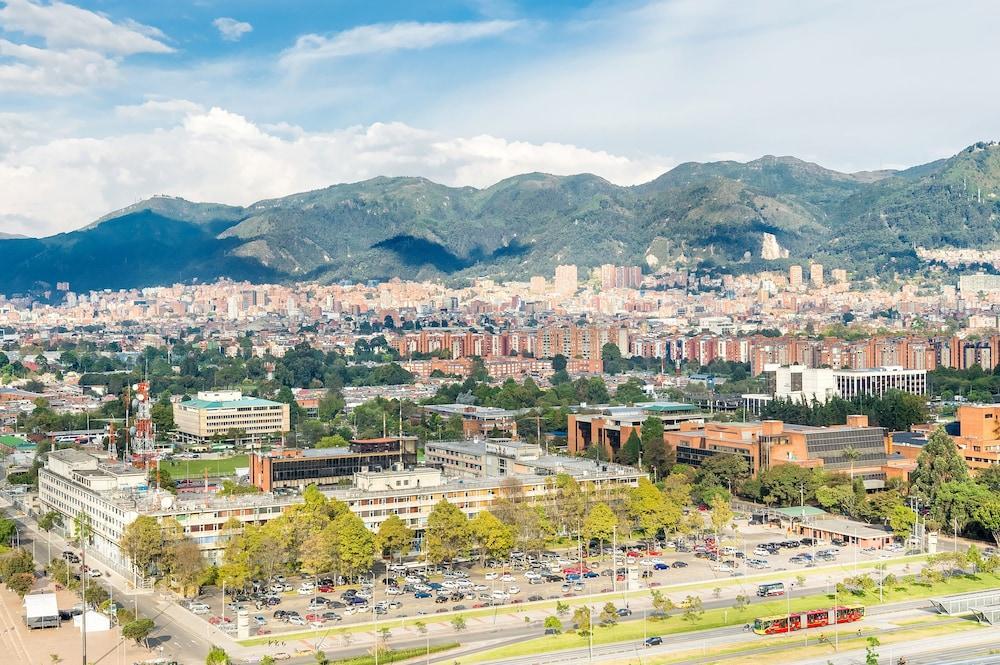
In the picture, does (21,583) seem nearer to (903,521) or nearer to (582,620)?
(582,620)

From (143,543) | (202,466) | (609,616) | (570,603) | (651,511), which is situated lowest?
(570,603)

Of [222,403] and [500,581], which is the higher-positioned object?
[222,403]

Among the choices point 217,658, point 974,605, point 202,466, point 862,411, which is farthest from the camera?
point 862,411

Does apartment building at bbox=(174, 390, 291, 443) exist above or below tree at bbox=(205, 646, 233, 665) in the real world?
above

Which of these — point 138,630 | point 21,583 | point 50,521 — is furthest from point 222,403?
point 138,630

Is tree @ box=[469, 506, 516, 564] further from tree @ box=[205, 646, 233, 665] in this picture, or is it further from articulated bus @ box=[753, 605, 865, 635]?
tree @ box=[205, 646, 233, 665]

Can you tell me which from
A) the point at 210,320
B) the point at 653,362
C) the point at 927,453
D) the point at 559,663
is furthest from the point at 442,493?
the point at 210,320

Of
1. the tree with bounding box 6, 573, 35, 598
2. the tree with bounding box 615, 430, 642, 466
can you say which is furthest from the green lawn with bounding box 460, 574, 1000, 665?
the tree with bounding box 615, 430, 642, 466

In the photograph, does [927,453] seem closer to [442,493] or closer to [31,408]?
[442,493]
